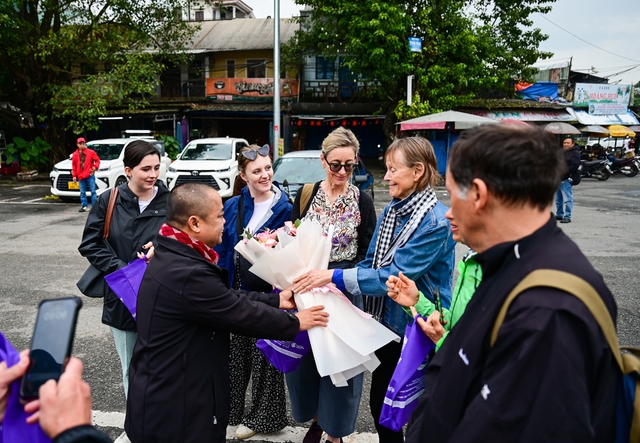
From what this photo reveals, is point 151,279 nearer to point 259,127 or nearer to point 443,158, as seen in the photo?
point 443,158

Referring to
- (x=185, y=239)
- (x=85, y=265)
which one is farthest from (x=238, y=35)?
(x=185, y=239)

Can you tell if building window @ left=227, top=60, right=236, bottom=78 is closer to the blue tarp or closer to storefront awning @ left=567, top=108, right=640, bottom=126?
the blue tarp

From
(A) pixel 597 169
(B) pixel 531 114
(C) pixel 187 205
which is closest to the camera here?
(C) pixel 187 205

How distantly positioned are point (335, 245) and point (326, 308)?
2.04 feet

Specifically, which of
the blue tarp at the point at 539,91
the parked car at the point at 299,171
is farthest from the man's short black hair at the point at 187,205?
the blue tarp at the point at 539,91

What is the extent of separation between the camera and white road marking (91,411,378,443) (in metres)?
3.18

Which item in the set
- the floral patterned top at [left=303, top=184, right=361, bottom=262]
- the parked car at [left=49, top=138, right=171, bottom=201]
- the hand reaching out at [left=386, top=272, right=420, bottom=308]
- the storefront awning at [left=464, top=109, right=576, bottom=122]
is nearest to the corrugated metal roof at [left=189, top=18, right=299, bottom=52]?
the storefront awning at [left=464, top=109, right=576, bottom=122]

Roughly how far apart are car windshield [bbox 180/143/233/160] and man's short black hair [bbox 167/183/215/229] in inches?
490

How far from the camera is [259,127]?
27969 millimetres

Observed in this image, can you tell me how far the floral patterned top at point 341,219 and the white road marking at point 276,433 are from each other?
1.17 meters

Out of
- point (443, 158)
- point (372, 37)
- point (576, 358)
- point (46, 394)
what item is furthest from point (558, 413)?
point (443, 158)

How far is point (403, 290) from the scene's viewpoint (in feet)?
7.48

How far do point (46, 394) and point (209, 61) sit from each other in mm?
28235

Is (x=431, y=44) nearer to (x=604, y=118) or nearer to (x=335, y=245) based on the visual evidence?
(x=604, y=118)
